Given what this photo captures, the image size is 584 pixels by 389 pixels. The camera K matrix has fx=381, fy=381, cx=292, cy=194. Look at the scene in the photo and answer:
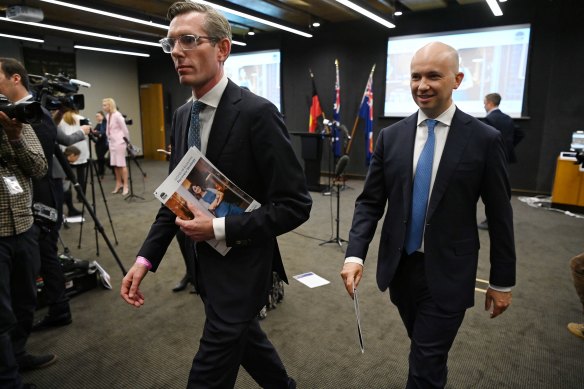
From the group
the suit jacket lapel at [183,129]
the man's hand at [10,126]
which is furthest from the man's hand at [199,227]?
the man's hand at [10,126]

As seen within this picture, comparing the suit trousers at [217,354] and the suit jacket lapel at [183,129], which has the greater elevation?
the suit jacket lapel at [183,129]

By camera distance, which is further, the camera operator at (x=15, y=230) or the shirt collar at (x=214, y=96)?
the camera operator at (x=15, y=230)

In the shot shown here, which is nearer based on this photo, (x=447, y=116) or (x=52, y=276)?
(x=447, y=116)

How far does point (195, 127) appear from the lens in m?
1.28

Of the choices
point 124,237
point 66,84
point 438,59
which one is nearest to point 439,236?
point 438,59

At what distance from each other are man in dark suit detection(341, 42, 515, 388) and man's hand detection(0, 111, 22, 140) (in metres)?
1.42

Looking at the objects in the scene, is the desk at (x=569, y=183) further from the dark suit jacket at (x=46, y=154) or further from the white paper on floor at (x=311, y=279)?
the dark suit jacket at (x=46, y=154)

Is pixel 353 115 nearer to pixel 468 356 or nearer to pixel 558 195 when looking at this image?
pixel 558 195

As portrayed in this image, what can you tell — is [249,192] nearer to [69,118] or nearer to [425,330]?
[425,330]

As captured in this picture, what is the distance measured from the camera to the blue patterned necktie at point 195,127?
1.27 m

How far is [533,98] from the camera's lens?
21.1 ft

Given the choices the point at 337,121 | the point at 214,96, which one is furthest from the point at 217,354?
the point at 337,121

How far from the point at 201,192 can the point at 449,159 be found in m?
0.86

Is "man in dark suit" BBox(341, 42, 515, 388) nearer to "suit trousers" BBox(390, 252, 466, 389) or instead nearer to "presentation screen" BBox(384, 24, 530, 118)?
"suit trousers" BBox(390, 252, 466, 389)
